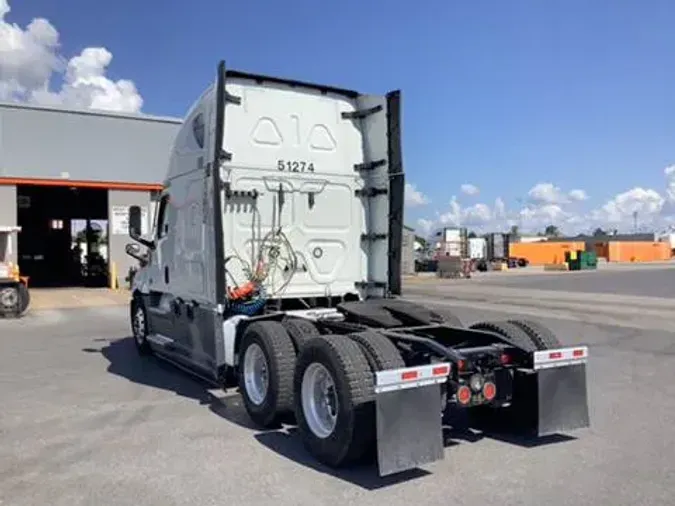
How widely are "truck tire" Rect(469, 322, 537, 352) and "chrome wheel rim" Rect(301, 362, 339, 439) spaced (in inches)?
64.6

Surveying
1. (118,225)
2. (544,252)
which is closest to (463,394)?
(118,225)

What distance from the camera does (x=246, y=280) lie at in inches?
308

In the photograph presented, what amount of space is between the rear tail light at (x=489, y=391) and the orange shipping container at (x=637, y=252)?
255 ft

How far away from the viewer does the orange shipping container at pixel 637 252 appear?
77938 millimetres

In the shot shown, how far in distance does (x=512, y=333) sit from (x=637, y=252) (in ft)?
271

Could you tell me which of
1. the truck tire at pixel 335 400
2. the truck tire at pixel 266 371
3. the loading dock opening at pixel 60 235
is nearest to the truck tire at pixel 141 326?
the truck tire at pixel 266 371

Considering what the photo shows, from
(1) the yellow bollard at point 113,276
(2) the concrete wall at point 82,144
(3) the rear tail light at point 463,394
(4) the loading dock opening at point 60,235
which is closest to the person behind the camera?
(3) the rear tail light at point 463,394

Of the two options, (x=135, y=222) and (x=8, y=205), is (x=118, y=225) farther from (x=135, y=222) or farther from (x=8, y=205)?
(x=135, y=222)

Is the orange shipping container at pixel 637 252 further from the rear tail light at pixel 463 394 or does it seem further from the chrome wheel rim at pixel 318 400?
the chrome wheel rim at pixel 318 400

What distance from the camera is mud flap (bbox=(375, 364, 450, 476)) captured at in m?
4.77

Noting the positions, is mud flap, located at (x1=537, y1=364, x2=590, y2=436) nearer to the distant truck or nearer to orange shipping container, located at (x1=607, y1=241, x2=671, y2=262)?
the distant truck

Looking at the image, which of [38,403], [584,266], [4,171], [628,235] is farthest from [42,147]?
[628,235]

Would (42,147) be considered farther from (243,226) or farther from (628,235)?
(628,235)

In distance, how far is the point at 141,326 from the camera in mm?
10734
